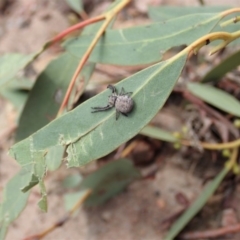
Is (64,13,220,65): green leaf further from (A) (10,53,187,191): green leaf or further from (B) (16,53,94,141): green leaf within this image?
(A) (10,53,187,191): green leaf

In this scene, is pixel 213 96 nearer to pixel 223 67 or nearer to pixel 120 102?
pixel 223 67

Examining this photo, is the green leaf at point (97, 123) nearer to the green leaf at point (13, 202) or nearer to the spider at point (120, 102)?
the spider at point (120, 102)

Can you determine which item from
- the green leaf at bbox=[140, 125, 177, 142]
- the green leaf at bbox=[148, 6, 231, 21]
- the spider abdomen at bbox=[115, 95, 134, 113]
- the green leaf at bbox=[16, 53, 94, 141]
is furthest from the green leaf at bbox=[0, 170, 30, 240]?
the green leaf at bbox=[148, 6, 231, 21]

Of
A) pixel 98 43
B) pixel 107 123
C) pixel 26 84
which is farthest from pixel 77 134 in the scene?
pixel 26 84

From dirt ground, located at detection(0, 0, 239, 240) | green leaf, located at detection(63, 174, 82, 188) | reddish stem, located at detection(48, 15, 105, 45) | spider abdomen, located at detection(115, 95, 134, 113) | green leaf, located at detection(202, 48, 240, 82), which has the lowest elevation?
dirt ground, located at detection(0, 0, 239, 240)

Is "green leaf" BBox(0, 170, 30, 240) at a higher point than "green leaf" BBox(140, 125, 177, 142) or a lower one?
higher

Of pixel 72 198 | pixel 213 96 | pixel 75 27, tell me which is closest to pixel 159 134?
pixel 213 96
